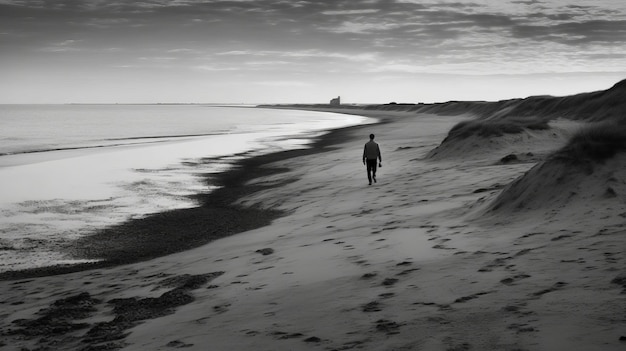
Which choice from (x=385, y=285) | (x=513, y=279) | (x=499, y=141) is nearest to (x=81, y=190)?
(x=499, y=141)

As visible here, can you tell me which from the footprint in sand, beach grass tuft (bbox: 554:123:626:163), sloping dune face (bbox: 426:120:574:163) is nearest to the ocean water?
the footprint in sand

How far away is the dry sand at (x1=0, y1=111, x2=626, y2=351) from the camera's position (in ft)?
16.5

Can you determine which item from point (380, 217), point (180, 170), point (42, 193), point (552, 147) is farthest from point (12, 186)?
point (552, 147)

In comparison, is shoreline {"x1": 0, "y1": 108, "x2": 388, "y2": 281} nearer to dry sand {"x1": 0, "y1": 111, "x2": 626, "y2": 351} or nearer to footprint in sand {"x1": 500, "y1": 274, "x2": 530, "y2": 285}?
dry sand {"x1": 0, "y1": 111, "x2": 626, "y2": 351}

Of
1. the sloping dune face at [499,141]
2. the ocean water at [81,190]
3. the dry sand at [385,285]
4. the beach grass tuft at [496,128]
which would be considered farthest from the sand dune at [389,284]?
the beach grass tuft at [496,128]

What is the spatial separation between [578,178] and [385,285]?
4.70 metres

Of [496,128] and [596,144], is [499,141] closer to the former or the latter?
[496,128]

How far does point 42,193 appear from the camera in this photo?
1844 cm

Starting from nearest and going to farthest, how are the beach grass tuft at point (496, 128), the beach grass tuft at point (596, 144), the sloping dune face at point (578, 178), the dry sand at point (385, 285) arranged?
the dry sand at point (385, 285) → the sloping dune face at point (578, 178) → the beach grass tuft at point (596, 144) → the beach grass tuft at point (496, 128)

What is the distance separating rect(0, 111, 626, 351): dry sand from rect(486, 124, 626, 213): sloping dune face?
0.03 metres

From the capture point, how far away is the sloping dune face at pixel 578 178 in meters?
8.86

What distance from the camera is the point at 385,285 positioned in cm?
652

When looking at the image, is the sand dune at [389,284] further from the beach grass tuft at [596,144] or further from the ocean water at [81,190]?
the ocean water at [81,190]

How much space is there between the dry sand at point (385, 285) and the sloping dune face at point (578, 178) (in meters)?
0.03
